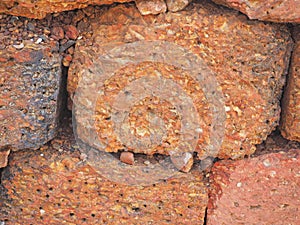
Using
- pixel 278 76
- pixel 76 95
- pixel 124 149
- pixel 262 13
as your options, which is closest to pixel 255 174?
pixel 278 76

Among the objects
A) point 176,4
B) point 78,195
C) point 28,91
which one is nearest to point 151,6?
point 176,4

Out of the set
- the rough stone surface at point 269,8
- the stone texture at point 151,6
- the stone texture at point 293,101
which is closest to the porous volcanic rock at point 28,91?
the stone texture at point 151,6

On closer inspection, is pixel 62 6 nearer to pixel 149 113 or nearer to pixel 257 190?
pixel 149 113

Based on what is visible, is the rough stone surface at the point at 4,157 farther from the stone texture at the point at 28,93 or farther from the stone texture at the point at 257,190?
the stone texture at the point at 257,190

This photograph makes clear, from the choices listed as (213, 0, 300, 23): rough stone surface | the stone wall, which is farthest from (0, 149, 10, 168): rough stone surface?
(213, 0, 300, 23): rough stone surface

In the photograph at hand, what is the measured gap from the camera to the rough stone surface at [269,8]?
5.22 ft

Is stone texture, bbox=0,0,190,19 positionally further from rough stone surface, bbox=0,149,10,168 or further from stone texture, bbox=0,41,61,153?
rough stone surface, bbox=0,149,10,168

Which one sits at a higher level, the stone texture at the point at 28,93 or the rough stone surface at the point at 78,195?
the stone texture at the point at 28,93

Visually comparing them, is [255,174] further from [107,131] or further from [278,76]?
[107,131]

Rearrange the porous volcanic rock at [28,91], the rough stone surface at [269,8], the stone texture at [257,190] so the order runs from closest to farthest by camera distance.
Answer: the rough stone surface at [269,8]
the porous volcanic rock at [28,91]
the stone texture at [257,190]

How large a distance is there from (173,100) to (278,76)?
0.41 metres

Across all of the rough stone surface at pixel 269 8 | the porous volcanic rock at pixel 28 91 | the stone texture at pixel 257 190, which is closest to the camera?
the rough stone surface at pixel 269 8

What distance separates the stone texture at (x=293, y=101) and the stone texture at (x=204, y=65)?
0.03m

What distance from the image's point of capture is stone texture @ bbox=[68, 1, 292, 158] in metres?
1.66
